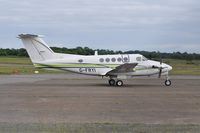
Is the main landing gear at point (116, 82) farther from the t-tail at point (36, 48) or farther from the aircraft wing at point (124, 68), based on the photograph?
the t-tail at point (36, 48)

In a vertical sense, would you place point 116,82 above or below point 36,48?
below

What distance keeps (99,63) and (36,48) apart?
4768 mm

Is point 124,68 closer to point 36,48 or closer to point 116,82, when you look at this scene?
point 116,82

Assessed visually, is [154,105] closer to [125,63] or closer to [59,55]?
[125,63]

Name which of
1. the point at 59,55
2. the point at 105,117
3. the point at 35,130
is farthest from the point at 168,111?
the point at 59,55

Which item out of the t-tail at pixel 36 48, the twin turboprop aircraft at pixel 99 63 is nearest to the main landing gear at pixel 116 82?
the twin turboprop aircraft at pixel 99 63

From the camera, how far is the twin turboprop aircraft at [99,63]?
117 ft

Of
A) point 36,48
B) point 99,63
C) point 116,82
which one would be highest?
point 36,48

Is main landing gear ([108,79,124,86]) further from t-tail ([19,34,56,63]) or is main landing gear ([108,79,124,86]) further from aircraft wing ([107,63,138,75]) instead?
t-tail ([19,34,56,63])

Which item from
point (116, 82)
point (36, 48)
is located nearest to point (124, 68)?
point (116, 82)

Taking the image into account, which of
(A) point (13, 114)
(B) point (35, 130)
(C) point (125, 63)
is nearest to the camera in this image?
(B) point (35, 130)

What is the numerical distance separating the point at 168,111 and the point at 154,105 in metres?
2.28

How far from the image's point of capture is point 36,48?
3647 centimetres

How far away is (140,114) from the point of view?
17109mm
